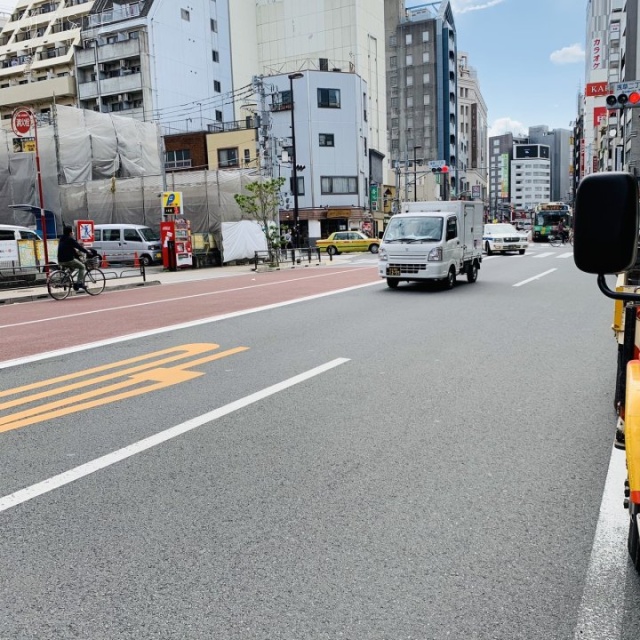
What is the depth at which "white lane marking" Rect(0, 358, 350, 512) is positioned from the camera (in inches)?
145

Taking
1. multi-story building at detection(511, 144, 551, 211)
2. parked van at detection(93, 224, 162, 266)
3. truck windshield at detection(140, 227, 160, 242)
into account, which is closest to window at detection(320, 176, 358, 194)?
truck windshield at detection(140, 227, 160, 242)

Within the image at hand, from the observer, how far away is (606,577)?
274 centimetres

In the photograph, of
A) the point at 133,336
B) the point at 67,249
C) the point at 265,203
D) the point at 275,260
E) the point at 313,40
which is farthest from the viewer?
the point at 313,40

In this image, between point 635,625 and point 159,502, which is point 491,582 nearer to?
point 635,625

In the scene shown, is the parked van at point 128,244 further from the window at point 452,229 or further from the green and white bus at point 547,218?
the green and white bus at point 547,218

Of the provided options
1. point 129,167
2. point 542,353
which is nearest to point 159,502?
point 542,353

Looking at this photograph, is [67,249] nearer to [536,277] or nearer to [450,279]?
[450,279]

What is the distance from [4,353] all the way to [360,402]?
210 inches

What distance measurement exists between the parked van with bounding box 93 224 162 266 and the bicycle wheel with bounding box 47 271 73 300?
44.6 ft

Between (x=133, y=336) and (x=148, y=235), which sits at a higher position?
(x=148, y=235)

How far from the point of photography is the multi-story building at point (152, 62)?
183 ft

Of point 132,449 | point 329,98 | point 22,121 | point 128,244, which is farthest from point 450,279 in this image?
point 329,98

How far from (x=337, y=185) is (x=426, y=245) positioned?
4289cm

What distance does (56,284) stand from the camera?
1630 cm
